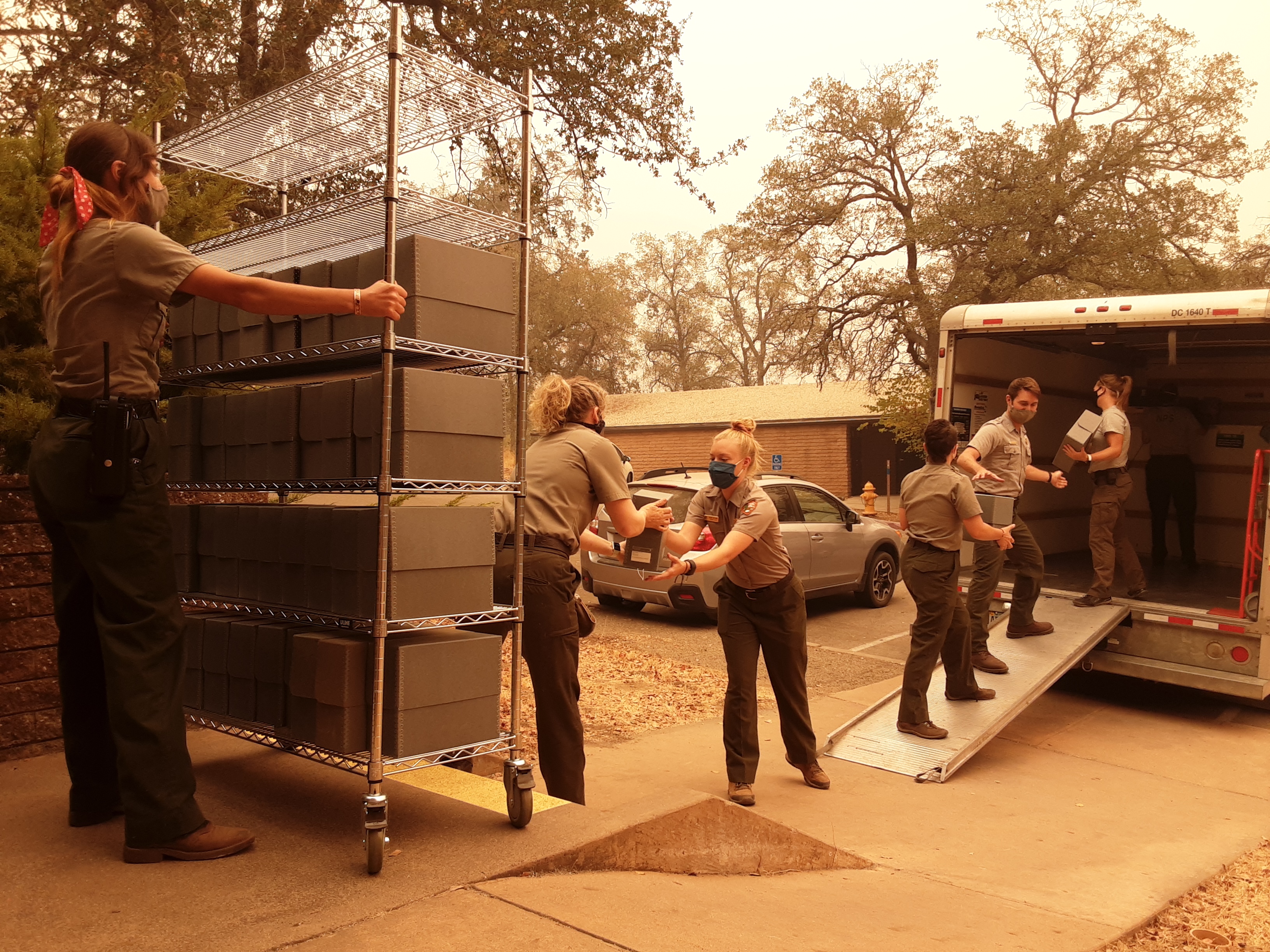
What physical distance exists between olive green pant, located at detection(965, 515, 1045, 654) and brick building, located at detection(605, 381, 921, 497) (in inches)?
916

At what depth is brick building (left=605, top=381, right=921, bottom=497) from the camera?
120ft

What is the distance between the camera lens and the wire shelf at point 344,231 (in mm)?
4090

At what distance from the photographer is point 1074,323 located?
8.25 metres

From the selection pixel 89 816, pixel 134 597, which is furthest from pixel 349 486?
pixel 89 816

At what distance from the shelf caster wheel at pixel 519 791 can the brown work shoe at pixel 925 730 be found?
3612 millimetres

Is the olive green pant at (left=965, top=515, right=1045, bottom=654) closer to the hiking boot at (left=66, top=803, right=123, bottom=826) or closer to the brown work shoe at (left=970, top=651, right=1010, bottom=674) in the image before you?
the brown work shoe at (left=970, top=651, right=1010, bottom=674)

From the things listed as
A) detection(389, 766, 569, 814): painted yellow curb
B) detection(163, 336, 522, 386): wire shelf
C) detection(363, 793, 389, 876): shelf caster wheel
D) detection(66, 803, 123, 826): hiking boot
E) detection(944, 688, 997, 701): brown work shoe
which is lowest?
detection(944, 688, 997, 701): brown work shoe

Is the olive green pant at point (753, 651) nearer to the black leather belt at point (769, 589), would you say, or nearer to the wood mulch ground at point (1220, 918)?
the black leather belt at point (769, 589)

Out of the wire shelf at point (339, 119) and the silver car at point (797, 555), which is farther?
the silver car at point (797, 555)

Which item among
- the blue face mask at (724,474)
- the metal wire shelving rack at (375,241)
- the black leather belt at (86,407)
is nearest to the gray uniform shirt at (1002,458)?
the blue face mask at (724,474)

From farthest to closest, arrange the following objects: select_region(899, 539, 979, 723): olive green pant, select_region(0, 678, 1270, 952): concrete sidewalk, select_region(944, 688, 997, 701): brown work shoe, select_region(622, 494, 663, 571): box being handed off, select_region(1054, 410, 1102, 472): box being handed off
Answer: select_region(622, 494, 663, 571): box being handed off, select_region(1054, 410, 1102, 472): box being handed off, select_region(944, 688, 997, 701): brown work shoe, select_region(899, 539, 979, 723): olive green pant, select_region(0, 678, 1270, 952): concrete sidewalk

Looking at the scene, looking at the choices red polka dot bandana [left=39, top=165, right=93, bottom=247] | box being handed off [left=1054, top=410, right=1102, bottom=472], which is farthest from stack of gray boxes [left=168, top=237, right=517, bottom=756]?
box being handed off [left=1054, top=410, right=1102, bottom=472]

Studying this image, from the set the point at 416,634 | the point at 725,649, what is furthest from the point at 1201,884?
the point at 416,634

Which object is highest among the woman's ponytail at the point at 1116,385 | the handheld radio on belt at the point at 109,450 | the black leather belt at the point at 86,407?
the woman's ponytail at the point at 1116,385
